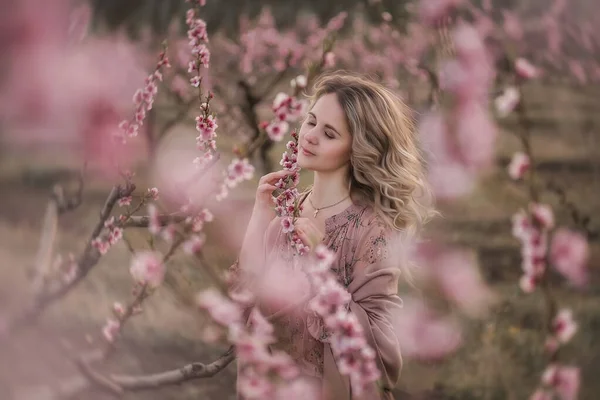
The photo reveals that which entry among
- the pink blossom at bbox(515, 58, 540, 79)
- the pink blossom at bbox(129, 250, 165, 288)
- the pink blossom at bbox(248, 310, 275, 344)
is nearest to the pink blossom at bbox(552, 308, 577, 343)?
the pink blossom at bbox(515, 58, 540, 79)

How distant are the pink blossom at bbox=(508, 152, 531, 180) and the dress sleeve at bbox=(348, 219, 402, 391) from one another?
0.84ft

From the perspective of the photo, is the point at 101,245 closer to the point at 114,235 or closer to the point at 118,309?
the point at 114,235

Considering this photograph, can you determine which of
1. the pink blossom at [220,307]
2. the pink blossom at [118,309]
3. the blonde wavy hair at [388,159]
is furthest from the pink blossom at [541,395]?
the pink blossom at [118,309]

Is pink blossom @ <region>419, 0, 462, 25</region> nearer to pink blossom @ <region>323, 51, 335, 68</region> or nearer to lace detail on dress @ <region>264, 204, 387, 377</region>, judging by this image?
pink blossom @ <region>323, 51, 335, 68</region>

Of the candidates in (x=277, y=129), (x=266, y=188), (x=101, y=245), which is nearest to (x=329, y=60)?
(x=277, y=129)

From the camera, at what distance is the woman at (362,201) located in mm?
1240

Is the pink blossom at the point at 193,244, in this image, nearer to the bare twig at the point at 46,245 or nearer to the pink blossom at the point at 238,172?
the pink blossom at the point at 238,172

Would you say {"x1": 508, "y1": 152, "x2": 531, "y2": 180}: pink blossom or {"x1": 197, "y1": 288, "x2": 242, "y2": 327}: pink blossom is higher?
{"x1": 508, "y1": 152, "x2": 531, "y2": 180}: pink blossom

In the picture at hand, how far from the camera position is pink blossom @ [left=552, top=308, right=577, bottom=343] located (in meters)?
1.18

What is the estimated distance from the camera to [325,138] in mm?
1283

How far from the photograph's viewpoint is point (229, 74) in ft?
4.79

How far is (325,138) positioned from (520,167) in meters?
0.37

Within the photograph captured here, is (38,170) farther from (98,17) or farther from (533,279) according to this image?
(533,279)

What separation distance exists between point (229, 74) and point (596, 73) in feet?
2.48
